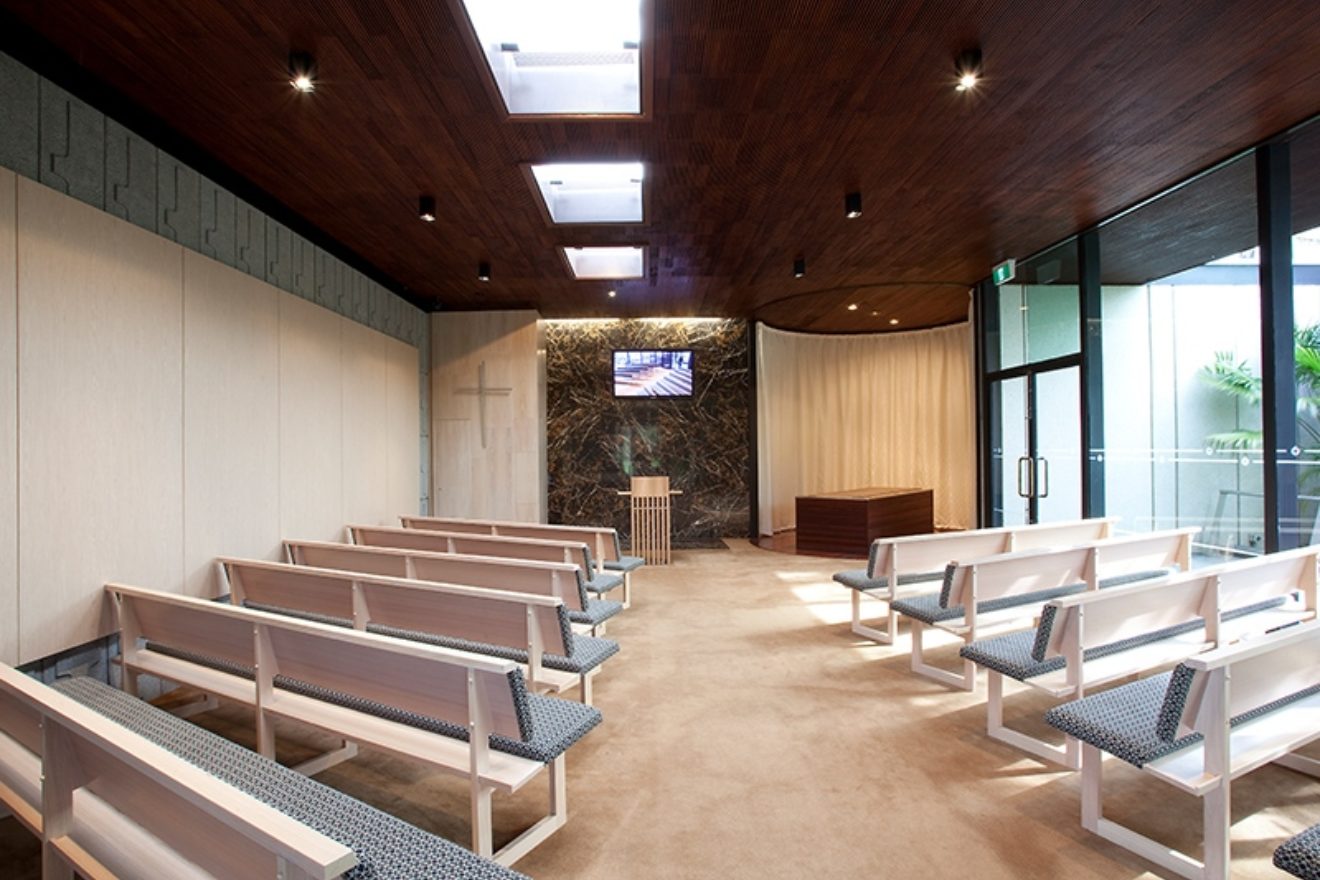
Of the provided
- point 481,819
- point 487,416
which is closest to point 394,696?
point 481,819

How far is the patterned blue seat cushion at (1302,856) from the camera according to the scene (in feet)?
4.05

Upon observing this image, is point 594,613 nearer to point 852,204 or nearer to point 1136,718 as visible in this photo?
point 1136,718

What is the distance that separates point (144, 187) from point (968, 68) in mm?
4078

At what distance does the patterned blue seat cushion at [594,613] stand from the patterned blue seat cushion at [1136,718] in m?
2.01

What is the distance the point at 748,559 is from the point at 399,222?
16.0ft

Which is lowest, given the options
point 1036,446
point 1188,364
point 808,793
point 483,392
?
point 808,793

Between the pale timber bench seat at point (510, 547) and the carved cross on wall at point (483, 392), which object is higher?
the carved cross on wall at point (483, 392)

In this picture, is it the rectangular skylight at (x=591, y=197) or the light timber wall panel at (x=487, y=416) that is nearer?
the rectangular skylight at (x=591, y=197)

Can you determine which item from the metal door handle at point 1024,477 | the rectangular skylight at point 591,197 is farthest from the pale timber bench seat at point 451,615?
the metal door handle at point 1024,477

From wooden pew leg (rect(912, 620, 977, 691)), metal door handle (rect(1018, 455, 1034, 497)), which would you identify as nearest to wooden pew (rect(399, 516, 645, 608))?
wooden pew leg (rect(912, 620, 977, 691))

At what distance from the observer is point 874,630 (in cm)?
408

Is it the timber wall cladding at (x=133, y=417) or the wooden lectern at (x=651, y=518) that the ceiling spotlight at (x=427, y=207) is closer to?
the timber wall cladding at (x=133, y=417)

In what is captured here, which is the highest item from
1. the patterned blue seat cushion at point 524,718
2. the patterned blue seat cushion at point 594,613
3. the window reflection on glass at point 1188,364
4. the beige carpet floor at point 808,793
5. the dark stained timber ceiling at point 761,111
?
the dark stained timber ceiling at point 761,111

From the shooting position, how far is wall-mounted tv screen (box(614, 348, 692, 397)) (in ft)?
25.9
